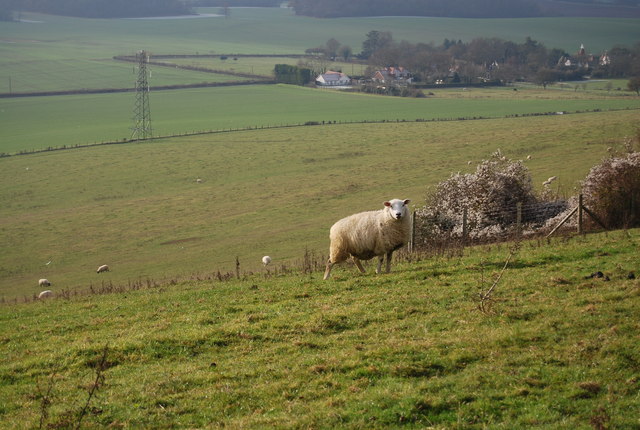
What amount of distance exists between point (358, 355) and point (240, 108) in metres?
109

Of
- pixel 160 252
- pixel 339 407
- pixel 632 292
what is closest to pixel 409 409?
pixel 339 407

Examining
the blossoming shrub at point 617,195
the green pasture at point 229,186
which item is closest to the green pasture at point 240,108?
the green pasture at point 229,186

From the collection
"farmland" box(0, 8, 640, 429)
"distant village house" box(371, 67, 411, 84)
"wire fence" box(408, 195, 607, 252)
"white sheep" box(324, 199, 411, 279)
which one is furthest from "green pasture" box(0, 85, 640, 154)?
"white sheep" box(324, 199, 411, 279)

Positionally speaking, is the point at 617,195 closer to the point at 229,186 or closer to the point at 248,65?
the point at 229,186

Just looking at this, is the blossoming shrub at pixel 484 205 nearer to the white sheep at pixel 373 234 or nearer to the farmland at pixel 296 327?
the farmland at pixel 296 327

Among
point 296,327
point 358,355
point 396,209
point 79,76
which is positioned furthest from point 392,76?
point 358,355

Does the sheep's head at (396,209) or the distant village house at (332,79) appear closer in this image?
the sheep's head at (396,209)

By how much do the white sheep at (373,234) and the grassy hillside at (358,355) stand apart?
1.17 meters

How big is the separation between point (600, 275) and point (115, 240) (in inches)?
1383

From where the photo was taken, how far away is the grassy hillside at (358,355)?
1002 centimetres

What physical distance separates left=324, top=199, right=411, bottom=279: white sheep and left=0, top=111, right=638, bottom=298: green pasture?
47.4 feet

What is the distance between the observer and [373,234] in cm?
1983

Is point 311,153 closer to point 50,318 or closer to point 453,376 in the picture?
point 50,318

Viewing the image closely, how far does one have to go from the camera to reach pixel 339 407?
400 inches
